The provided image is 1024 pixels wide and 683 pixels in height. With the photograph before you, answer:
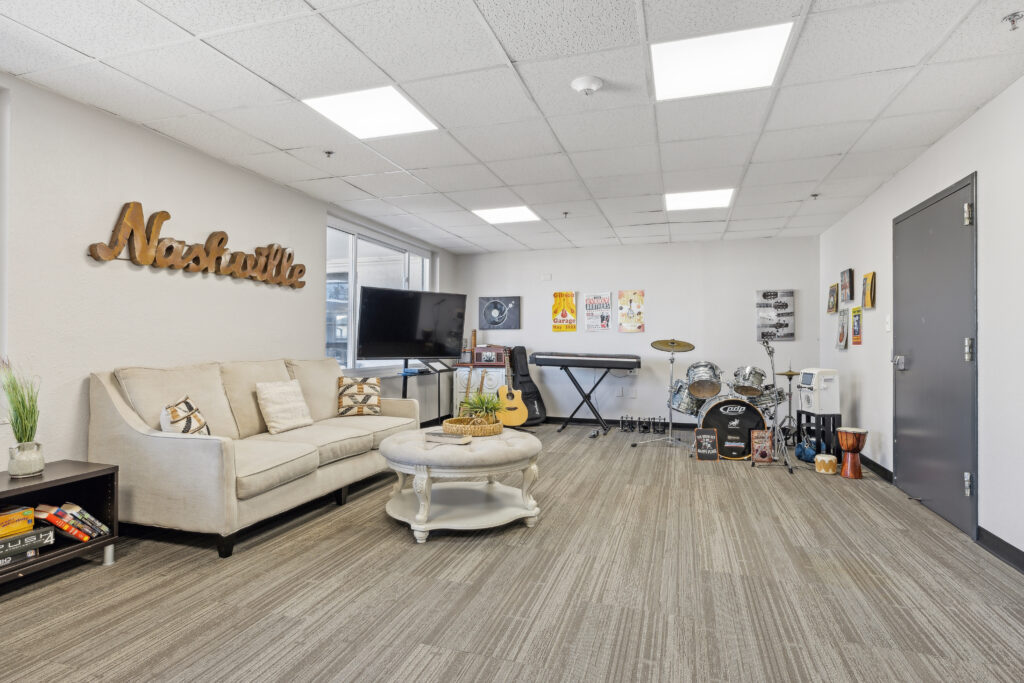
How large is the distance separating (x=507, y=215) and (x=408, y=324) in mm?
1566

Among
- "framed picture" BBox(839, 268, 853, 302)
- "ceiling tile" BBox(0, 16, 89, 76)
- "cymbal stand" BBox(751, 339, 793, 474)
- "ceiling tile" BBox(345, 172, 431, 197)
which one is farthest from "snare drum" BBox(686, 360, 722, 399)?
"ceiling tile" BBox(0, 16, 89, 76)

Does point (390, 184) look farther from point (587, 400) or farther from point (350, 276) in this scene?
point (587, 400)

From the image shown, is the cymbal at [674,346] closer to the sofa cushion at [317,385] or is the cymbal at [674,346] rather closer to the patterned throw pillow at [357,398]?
the patterned throw pillow at [357,398]

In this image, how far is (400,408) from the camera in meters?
4.56

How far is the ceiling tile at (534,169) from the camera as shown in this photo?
3.84 meters

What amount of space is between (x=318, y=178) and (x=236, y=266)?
38.1 inches

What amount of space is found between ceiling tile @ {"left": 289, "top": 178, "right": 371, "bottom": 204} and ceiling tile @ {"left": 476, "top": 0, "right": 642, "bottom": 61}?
2462 millimetres

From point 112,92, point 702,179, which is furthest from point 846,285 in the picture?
point 112,92

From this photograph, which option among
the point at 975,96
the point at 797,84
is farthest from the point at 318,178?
the point at 975,96

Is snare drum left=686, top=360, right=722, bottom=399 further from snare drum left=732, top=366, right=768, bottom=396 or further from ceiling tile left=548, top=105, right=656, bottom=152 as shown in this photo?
ceiling tile left=548, top=105, right=656, bottom=152

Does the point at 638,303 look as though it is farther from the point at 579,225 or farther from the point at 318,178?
the point at 318,178

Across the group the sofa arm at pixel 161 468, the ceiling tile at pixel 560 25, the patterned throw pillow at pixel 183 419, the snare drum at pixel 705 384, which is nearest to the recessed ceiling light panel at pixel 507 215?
the snare drum at pixel 705 384

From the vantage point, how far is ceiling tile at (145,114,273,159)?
10.4 ft

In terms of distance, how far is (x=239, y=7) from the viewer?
2092 mm
